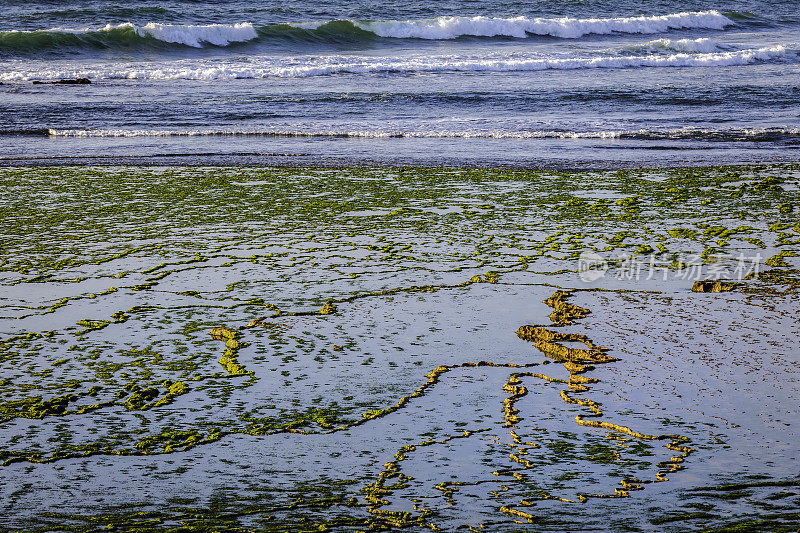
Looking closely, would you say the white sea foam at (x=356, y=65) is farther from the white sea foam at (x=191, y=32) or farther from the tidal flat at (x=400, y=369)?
the tidal flat at (x=400, y=369)

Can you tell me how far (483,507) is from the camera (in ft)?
9.04

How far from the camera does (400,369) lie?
3.89 m

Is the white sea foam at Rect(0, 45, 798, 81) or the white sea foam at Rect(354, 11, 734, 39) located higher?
the white sea foam at Rect(354, 11, 734, 39)

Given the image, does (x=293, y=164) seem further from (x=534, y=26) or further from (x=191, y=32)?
(x=534, y=26)

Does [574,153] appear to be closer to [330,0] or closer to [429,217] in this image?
[429,217]

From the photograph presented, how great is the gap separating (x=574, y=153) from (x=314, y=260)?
551 centimetres

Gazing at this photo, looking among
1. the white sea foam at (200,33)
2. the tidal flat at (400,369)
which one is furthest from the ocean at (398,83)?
the tidal flat at (400,369)

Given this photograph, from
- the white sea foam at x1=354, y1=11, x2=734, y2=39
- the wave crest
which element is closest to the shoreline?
the wave crest

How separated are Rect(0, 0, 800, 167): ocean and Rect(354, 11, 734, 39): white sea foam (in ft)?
0.26

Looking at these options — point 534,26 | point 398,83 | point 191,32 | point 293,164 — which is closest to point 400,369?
point 293,164

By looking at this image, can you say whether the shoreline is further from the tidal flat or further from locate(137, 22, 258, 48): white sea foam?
locate(137, 22, 258, 48): white sea foam

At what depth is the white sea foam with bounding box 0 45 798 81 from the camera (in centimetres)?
2017

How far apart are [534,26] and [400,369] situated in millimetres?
28976

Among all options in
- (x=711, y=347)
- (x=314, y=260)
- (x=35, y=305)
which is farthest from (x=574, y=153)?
(x=35, y=305)
